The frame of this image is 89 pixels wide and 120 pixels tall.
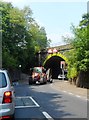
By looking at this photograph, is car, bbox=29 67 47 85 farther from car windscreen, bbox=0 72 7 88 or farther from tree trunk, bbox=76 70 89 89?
car windscreen, bbox=0 72 7 88

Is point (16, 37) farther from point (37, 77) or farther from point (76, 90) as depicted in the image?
point (76, 90)

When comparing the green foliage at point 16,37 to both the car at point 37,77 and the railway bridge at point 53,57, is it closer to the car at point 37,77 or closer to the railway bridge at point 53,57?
the railway bridge at point 53,57

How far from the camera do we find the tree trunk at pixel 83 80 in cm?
4188

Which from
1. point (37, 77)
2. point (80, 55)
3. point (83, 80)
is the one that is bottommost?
point (83, 80)

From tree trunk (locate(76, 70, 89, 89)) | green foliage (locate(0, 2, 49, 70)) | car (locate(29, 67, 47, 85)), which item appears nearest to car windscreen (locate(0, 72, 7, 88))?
tree trunk (locate(76, 70, 89, 89))

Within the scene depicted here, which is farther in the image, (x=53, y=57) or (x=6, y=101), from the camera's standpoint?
(x=53, y=57)

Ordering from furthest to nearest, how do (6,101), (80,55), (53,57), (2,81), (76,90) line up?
(53,57) < (80,55) < (76,90) < (2,81) < (6,101)

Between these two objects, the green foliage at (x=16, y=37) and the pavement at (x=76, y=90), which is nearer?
the pavement at (x=76, y=90)

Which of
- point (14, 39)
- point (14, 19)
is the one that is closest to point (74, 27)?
point (14, 39)

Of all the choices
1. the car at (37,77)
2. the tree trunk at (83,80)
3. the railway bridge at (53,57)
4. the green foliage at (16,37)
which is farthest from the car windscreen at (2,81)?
the railway bridge at (53,57)

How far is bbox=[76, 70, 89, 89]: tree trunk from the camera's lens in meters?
41.9

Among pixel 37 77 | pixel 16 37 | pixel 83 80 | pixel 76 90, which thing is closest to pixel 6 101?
pixel 76 90

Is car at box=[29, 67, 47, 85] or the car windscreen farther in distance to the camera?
car at box=[29, 67, 47, 85]

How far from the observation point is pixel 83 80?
42.4m
